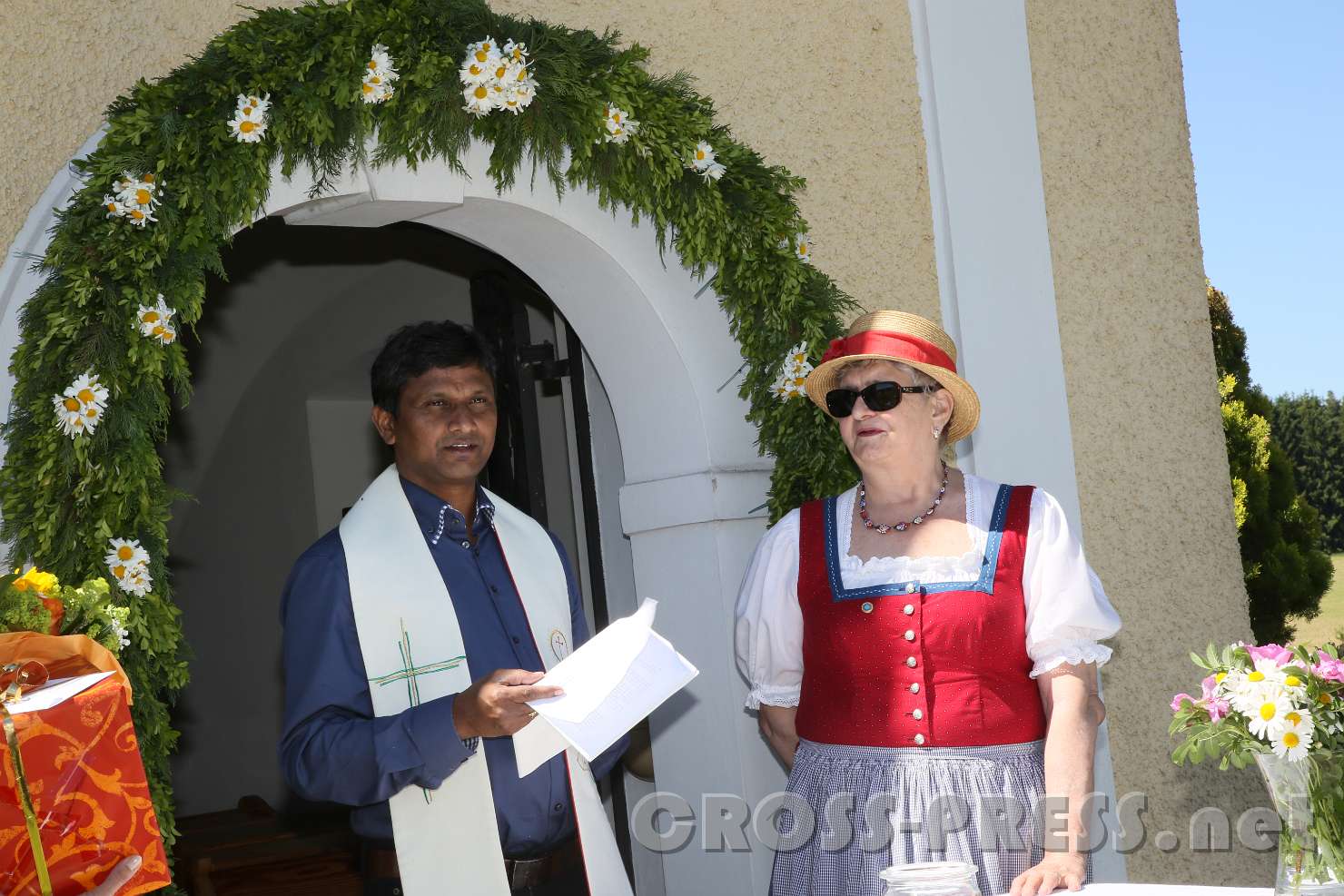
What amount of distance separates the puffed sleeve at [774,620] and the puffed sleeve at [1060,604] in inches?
20.9

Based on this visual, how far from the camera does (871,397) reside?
305 centimetres

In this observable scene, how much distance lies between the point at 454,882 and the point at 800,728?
0.83 m

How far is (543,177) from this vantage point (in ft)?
12.2

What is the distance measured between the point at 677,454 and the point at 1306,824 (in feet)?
7.58

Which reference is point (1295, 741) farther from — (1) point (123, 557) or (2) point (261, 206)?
(2) point (261, 206)

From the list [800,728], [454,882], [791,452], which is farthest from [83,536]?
[791,452]

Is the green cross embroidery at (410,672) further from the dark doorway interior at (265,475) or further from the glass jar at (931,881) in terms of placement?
the dark doorway interior at (265,475)

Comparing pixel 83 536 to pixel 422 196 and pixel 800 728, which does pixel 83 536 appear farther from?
pixel 800 728

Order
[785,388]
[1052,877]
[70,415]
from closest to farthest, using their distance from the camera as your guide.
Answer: [1052,877], [70,415], [785,388]

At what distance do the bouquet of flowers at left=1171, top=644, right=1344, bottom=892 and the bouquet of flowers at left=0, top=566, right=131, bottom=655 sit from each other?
1.75 metres

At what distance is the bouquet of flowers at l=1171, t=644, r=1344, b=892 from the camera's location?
205 cm

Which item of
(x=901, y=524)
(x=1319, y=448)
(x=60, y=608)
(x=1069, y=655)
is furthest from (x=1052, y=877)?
(x=1319, y=448)

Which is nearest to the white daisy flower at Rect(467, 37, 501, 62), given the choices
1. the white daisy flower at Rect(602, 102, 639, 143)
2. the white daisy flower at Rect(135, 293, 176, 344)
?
the white daisy flower at Rect(602, 102, 639, 143)

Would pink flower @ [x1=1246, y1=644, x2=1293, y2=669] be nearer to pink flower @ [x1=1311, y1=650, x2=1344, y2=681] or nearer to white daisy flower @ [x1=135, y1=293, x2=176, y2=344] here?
pink flower @ [x1=1311, y1=650, x2=1344, y2=681]
